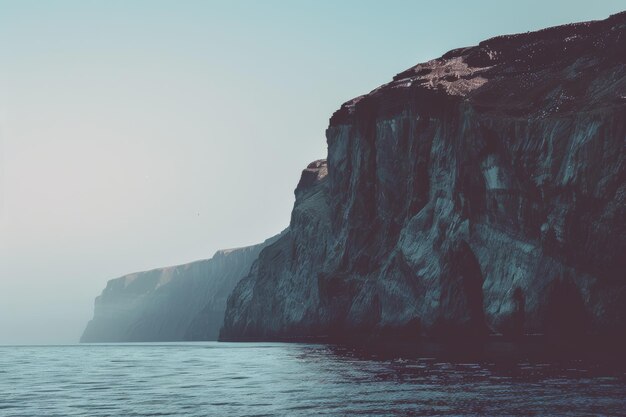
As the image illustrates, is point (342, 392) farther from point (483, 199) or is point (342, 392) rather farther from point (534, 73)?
point (534, 73)

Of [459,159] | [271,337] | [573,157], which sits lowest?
[271,337]

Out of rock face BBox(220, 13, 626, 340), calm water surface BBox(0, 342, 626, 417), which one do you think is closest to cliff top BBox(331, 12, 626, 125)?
rock face BBox(220, 13, 626, 340)

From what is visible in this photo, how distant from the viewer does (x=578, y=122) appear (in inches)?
2429

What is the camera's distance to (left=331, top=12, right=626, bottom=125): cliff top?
224 ft

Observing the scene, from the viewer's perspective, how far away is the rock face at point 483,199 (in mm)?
60188

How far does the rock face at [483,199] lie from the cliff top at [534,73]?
0.90 feet

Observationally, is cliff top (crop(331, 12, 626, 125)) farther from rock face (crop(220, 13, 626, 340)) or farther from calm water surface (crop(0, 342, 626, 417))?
calm water surface (crop(0, 342, 626, 417))

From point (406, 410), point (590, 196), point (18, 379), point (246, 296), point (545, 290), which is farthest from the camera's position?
point (246, 296)

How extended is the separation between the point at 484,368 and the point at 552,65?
5722 cm

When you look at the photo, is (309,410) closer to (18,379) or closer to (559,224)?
(18,379)

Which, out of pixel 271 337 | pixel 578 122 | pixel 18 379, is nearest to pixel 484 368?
pixel 18 379

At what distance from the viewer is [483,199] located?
7981 centimetres

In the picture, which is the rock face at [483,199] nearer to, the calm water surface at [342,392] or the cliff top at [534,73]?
the cliff top at [534,73]

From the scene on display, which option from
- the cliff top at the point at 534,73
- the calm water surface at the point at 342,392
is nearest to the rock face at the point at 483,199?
the cliff top at the point at 534,73
